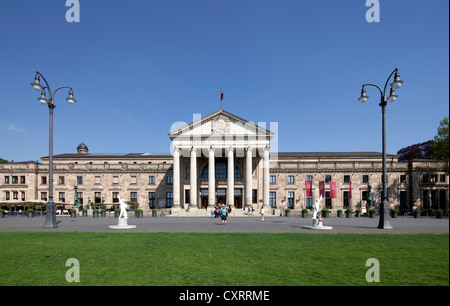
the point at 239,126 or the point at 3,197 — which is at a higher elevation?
the point at 239,126

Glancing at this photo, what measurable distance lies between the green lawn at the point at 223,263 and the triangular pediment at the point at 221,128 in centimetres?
4058

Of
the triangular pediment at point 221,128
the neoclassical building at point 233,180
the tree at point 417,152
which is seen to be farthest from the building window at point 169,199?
the tree at point 417,152

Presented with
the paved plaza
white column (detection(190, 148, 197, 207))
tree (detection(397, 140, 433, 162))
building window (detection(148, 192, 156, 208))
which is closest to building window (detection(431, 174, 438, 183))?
tree (detection(397, 140, 433, 162))

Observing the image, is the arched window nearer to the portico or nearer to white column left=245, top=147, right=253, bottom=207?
the portico

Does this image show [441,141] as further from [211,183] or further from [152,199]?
[152,199]

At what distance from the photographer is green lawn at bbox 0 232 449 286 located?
740 cm

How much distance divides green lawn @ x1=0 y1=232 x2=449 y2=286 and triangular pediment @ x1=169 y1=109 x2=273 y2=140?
133 ft

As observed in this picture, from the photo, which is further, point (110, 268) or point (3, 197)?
point (3, 197)

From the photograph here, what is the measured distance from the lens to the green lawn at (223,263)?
7.40m

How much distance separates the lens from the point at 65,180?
2447 inches

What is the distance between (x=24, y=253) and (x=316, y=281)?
428 inches

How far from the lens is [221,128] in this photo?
53812 millimetres
